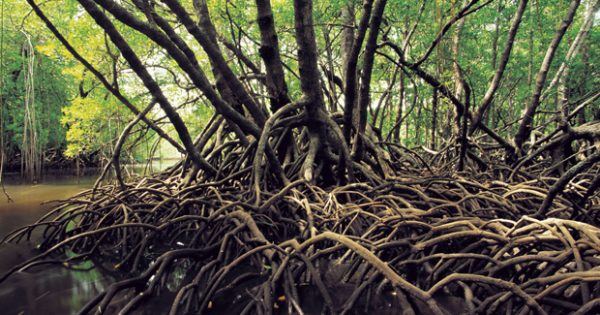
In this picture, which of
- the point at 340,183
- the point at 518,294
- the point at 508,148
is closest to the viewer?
the point at 518,294

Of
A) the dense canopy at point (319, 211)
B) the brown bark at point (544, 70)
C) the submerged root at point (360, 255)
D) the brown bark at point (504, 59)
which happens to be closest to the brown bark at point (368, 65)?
the dense canopy at point (319, 211)

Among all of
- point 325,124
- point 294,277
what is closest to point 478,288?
point 294,277

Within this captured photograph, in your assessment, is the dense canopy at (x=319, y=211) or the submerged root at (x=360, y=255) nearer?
the submerged root at (x=360, y=255)

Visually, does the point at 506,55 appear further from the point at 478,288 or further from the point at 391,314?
the point at 391,314

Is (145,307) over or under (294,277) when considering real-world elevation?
under

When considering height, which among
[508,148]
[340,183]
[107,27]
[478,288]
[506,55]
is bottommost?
[478,288]

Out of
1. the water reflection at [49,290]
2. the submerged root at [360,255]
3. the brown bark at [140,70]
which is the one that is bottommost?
the water reflection at [49,290]

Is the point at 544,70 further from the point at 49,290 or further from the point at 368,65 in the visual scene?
the point at 49,290

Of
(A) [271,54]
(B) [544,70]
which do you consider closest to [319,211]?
(A) [271,54]

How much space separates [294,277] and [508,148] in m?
4.22

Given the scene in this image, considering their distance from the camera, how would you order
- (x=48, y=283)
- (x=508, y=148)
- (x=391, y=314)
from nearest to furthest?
(x=391, y=314)
(x=48, y=283)
(x=508, y=148)

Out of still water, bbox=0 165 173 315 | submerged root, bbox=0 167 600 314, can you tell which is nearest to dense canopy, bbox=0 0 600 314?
submerged root, bbox=0 167 600 314

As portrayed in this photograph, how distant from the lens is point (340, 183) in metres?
3.35

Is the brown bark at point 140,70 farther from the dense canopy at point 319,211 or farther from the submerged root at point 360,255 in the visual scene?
the submerged root at point 360,255
